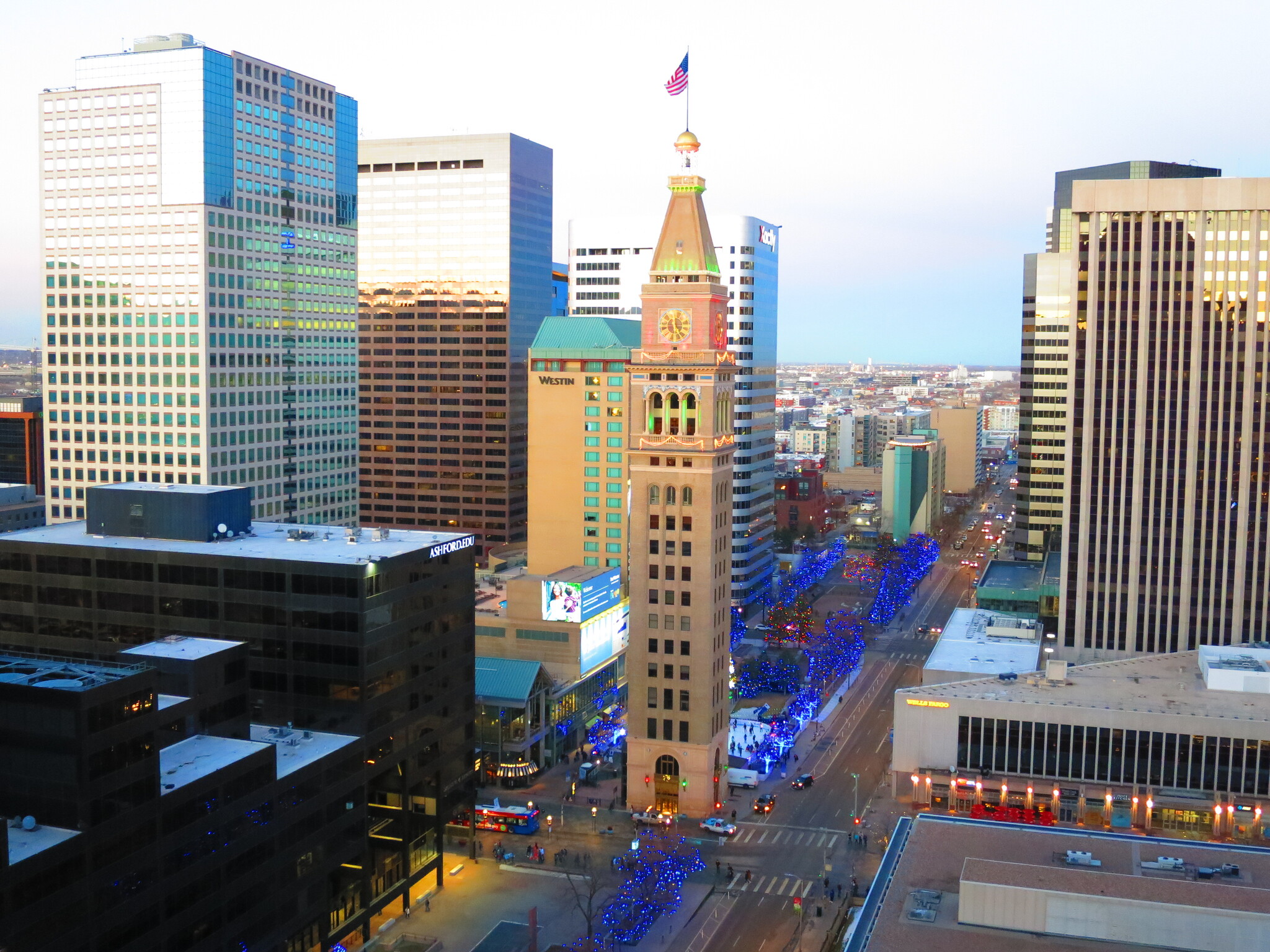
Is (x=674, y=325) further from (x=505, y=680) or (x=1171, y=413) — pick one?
(x=1171, y=413)

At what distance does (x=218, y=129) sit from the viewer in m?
167

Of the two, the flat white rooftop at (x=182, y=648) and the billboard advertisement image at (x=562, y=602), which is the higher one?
the flat white rooftop at (x=182, y=648)

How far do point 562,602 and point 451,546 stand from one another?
147ft

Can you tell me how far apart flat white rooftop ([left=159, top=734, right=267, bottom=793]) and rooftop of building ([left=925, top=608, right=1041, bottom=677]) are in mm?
87003

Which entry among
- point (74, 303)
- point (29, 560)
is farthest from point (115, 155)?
point (29, 560)

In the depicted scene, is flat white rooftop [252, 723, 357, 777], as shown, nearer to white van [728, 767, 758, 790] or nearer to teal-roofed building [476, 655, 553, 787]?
teal-roofed building [476, 655, 553, 787]

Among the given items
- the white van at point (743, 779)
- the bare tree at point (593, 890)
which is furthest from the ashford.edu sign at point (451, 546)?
the white van at point (743, 779)

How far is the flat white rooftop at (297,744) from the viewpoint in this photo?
94.4 meters

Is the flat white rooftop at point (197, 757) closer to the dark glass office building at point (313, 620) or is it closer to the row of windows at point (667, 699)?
the dark glass office building at point (313, 620)

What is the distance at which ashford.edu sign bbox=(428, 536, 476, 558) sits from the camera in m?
115

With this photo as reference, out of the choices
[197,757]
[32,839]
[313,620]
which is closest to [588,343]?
[313,620]

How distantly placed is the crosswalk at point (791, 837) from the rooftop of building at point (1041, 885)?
35672 millimetres

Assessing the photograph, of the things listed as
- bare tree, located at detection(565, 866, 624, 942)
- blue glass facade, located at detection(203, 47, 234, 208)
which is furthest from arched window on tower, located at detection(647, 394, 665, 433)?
blue glass facade, located at detection(203, 47, 234, 208)

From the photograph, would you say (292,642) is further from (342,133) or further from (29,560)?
(342,133)
